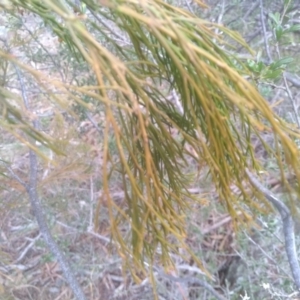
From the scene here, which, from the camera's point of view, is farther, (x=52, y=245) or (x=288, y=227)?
(x=52, y=245)

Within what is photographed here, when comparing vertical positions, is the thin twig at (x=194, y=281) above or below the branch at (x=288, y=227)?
below

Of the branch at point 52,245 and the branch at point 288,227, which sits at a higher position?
the branch at point 52,245

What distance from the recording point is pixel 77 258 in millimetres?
3027

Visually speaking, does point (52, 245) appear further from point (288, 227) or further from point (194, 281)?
point (288, 227)

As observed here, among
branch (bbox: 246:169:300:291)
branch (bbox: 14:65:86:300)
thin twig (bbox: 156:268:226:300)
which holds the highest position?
branch (bbox: 14:65:86:300)

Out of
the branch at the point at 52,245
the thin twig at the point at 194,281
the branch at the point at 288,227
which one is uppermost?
the branch at the point at 52,245

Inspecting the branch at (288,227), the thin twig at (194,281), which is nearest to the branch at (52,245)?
the thin twig at (194,281)

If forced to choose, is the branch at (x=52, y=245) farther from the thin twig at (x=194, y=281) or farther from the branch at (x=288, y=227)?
the branch at (x=288, y=227)

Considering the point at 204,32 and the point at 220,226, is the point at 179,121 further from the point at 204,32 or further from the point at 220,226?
the point at 220,226

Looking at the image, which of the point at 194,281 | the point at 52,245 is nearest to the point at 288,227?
the point at 194,281

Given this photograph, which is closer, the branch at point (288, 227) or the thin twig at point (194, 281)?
the branch at point (288, 227)

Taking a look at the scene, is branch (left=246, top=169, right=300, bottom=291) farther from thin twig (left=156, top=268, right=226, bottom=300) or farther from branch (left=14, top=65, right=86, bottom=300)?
branch (left=14, top=65, right=86, bottom=300)

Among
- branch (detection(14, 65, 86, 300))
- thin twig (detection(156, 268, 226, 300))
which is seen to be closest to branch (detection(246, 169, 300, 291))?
thin twig (detection(156, 268, 226, 300))

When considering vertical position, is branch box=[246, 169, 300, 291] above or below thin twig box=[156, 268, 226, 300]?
above
